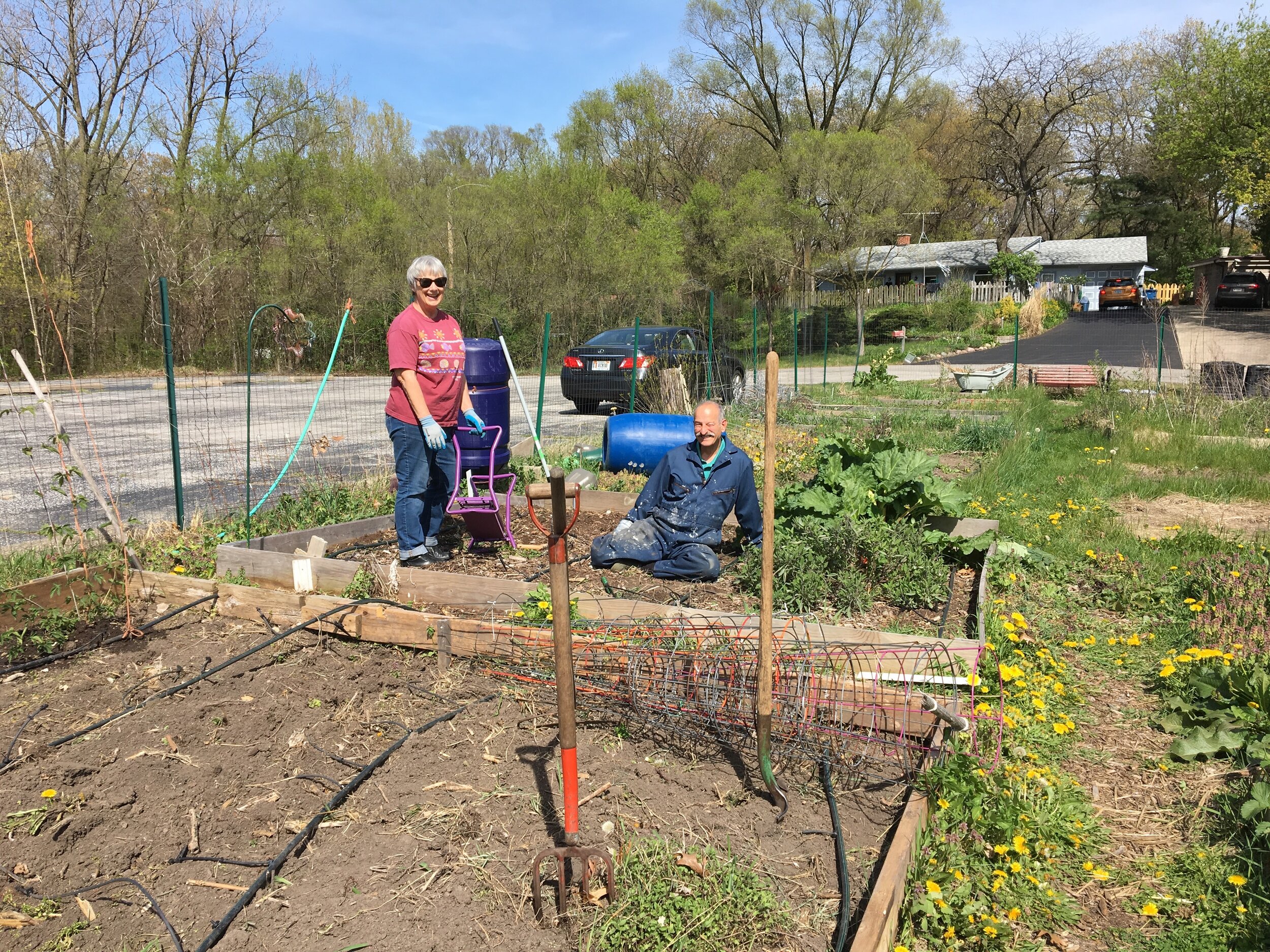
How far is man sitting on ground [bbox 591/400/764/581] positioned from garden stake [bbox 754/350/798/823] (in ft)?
6.65

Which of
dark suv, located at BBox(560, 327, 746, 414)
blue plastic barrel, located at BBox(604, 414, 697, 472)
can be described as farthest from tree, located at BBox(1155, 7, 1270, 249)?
blue plastic barrel, located at BBox(604, 414, 697, 472)

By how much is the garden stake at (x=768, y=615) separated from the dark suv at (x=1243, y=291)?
40276 mm

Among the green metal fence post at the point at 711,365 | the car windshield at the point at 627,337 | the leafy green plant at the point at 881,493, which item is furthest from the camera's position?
the car windshield at the point at 627,337

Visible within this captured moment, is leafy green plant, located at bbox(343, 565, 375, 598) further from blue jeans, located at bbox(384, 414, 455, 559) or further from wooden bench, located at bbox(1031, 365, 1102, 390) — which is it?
wooden bench, located at bbox(1031, 365, 1102, 390)

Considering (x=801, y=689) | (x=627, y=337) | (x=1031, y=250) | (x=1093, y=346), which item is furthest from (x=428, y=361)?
(x=1031, y=250)

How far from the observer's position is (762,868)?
2.49 meters

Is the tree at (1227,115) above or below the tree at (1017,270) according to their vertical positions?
above

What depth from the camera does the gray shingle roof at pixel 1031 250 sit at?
1825 inches

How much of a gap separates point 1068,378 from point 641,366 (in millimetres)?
8355

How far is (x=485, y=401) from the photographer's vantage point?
5.83 m

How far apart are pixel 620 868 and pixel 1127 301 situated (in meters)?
43.6

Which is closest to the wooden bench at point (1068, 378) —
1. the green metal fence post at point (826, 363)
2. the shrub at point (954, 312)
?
the green metal fence post at point (826, 363)

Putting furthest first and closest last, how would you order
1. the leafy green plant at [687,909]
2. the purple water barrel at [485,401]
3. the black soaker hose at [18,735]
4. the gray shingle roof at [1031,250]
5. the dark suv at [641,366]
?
1. the gray shingle roof at [1031,250]
2. the dark suv at [641,366]
3. the purple water barrel at [485,401]
4. the black soaker hose at [18,735]
5. the leafy green plant at [687,909]

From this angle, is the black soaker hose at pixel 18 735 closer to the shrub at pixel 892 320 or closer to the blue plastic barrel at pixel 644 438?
the blue plastic barrel at pixel 644 438
